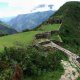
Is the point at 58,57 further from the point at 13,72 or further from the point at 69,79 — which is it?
the point at 13,72

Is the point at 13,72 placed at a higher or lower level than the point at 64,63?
higher

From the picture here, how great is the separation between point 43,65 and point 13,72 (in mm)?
7926

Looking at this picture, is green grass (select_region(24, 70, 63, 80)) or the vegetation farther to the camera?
green grass (select_region(24, 70, 63, 80))

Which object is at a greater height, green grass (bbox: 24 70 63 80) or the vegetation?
the vegetation

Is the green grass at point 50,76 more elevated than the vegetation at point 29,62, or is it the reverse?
the vegetation at point 29,62

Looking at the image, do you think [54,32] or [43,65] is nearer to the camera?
[43,65]

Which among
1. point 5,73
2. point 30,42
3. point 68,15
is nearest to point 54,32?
point 30,42

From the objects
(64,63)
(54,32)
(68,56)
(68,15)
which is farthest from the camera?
(68,15)

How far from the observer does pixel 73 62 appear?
161 feet

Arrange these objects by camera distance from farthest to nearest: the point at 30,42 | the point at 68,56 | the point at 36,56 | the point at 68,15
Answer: the point at 68,15 < the point at 30,42 < the point at 68,56 < the point at 36,56

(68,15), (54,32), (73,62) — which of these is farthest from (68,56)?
(68,15)

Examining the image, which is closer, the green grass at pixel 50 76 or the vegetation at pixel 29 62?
the vegetation at pixel 29 62

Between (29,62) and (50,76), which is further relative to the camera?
(29,62)

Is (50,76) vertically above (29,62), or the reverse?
(29,62)
